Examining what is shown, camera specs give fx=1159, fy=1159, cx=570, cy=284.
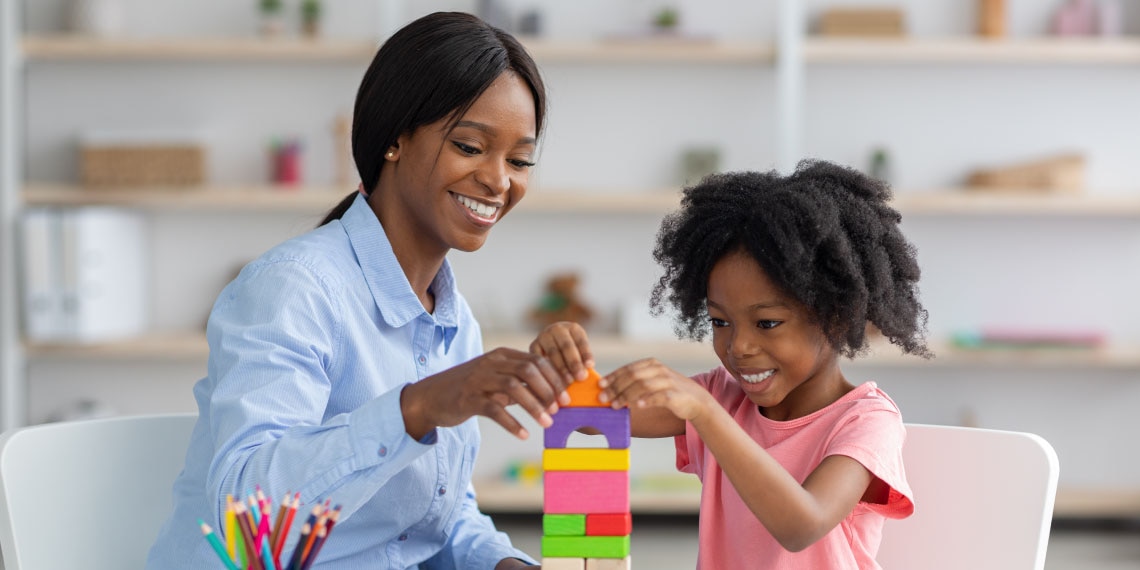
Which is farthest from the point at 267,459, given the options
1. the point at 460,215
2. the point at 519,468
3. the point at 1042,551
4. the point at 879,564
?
the point at 519,468

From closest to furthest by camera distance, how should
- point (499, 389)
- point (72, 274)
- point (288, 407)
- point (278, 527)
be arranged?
point (278, 527)
point (499, 389)
point (288, 407)
point (72, 274)

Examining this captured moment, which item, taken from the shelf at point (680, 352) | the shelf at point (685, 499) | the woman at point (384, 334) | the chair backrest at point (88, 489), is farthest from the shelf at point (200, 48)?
the chair backrest at point (88, 489)

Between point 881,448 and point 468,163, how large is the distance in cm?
60

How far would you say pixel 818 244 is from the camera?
138cm

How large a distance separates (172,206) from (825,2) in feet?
7.52

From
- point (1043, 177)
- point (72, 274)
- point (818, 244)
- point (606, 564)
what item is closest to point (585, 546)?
point (606, 564)

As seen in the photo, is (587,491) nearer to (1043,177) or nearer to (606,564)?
(606,564)

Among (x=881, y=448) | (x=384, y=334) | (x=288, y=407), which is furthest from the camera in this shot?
(x=384, y=334)

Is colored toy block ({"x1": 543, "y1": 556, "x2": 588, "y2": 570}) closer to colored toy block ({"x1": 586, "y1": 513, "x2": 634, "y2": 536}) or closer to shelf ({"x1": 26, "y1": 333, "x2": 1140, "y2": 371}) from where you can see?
colored toy block ({"x1": 586, "y1": 513, "x2": 634, "y2": 536})

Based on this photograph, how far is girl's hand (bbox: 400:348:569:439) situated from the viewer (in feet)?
3.48

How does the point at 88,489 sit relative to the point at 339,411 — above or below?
below

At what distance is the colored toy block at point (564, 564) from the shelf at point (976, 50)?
290 centimetres

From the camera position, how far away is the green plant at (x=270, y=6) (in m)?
3.85

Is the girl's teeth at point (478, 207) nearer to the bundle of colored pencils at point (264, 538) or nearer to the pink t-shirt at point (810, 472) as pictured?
the pink t-shirt at point (810, 472)
